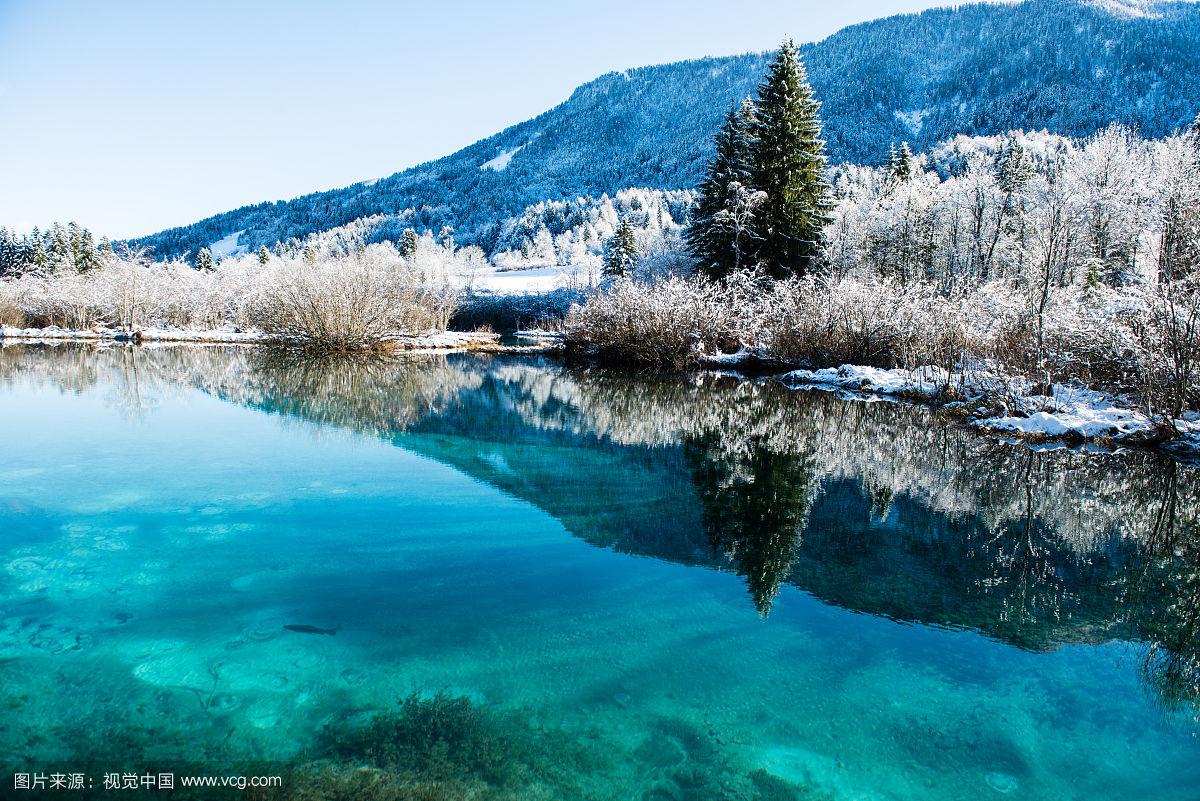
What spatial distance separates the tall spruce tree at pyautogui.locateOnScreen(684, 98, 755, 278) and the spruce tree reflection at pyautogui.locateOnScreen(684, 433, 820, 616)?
20.8 metres

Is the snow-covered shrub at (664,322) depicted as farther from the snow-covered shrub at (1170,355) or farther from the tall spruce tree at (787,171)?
the snow-covered shrub at (1170,355)

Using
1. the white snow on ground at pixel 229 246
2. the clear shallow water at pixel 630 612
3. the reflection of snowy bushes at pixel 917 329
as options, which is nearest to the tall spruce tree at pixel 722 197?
the reflection of snowy bushes at pixel 917 329

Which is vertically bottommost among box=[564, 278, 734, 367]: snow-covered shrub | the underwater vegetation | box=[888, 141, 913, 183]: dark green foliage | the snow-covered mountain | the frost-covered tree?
the underwater vegetation

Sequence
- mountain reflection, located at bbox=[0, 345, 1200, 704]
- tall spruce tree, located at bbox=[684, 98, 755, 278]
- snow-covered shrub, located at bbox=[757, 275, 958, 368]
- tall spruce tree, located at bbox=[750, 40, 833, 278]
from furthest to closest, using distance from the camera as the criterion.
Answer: tall spruce tree, located at bbox=[684, 98, 755, 278] → tall spruce tree, located at bbox=[750, 40, 833, 278] → snow-covered shrub, located at bbox=[757, 275, 958, 368] → mountain reflection, located at bbox=[0, 345, 1200, 704]

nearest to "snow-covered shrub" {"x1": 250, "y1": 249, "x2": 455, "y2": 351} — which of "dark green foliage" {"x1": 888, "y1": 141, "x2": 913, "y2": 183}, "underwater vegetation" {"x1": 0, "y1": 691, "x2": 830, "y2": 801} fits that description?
"underwater vegetation" {"x1": 0, "y1": 691, "x2": 830, "y2": 801}

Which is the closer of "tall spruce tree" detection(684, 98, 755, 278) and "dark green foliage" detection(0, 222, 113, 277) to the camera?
"tall spruce tree" detection(684, 98, 755, 278)

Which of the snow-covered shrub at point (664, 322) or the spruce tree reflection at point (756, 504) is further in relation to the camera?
the snow-covered shrub at point (664, 322)

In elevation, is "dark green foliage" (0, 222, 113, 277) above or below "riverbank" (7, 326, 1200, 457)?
above

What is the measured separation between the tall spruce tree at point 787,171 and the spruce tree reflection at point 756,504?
21.3 metres

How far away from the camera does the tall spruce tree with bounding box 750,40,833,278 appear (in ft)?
102

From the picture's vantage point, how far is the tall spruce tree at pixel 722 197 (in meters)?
31.8

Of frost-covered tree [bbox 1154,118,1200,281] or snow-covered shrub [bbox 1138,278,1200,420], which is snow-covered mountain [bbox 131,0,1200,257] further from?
snow-covered shrub [bbox 1138,278,1200,420]

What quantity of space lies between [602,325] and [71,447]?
22.9 metres

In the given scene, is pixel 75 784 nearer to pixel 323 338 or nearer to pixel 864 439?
pixel 864 439
